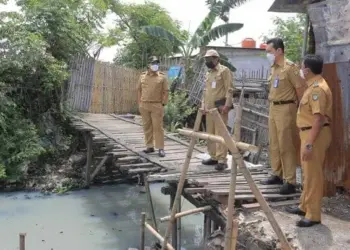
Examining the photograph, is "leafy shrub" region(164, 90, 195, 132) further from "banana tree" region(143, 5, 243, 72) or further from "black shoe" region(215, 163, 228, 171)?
"black shoe" region(215, 163, 228, 171)

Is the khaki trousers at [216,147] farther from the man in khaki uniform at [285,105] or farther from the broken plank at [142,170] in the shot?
the man in khaki uniform at [285,105]

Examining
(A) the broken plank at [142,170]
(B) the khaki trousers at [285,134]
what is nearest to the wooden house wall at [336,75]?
(B) the khaki trousers at [285,134]

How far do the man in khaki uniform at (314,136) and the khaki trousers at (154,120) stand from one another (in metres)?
3.16

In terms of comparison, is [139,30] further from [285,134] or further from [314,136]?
[314,136]

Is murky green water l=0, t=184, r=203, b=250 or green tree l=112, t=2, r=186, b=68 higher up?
green tree l=112, t=2, r=186, b=68

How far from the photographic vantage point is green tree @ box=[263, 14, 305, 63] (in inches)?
617

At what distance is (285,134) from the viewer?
4.45m

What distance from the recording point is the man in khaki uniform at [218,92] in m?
5.35

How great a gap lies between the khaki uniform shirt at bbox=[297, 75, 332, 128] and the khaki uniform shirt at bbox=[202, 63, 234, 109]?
1.60 m

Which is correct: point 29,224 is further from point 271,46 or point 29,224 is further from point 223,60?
point 223,60

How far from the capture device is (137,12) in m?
17.3

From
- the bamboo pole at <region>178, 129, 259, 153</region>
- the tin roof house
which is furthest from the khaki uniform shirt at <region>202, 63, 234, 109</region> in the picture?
the bamboo pole at <region>178, 129, 259, 153</region>

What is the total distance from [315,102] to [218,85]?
77.3 inches

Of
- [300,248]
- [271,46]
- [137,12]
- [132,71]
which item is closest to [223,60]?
[132,71]
